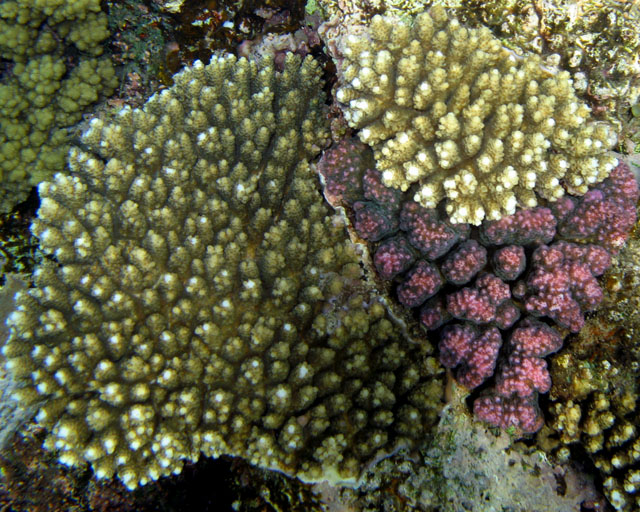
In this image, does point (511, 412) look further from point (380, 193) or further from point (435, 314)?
point (380, 193)

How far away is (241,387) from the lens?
2.78 meters

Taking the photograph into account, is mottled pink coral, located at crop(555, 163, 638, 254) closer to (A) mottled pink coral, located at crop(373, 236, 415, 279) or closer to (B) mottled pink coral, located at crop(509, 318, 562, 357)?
(B) mottled pink coral, located at crop(509, 318, 562, 357)

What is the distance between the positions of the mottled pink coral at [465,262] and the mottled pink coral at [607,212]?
24.3 inches

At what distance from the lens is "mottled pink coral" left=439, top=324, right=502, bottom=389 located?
2768 mm

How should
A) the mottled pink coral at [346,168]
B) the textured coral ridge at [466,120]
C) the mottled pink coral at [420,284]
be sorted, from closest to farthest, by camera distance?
the textured coral ridge at [466,120] → the mottled pink coral at [420,284] → the mottled pink coral at [346,168]

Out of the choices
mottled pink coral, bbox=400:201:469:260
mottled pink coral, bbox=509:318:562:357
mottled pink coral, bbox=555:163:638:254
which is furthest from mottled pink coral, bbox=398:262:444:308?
mottled pink coral, bbox=555:163:638:254

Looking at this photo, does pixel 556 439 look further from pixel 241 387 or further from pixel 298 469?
pixel 241 387

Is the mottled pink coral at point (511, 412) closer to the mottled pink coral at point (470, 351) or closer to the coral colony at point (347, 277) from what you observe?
the coral colony at point (347, 277)

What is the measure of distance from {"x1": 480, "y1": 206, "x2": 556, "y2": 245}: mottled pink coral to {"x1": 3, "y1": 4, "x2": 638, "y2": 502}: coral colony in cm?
1

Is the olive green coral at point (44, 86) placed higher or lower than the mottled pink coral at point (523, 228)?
lower

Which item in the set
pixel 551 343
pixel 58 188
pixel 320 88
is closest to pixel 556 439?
pixel 551 343

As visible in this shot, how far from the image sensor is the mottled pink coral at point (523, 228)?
2.80 m

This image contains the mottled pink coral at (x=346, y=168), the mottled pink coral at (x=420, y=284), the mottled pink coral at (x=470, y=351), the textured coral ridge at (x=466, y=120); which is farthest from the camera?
the mottled pink coral at (x=346, y=168)

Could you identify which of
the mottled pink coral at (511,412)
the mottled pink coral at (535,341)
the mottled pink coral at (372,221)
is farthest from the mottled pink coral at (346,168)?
the mottled pink coral at (511,412)
